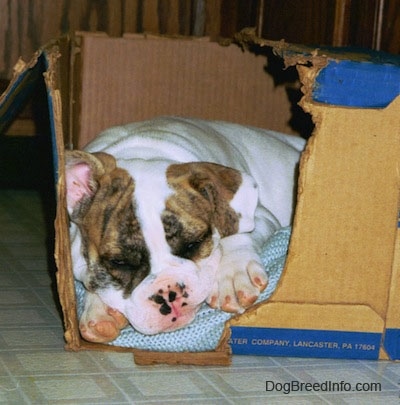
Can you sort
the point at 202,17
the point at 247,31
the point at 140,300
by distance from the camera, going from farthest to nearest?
the point at 202,17, the point at 247,31, the point at 140,300

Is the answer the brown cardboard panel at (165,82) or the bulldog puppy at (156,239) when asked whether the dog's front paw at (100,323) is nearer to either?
the bulldog puppy at (156,239)

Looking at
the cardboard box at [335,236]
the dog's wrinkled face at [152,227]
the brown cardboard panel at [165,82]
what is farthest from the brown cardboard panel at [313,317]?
the brown cardboard panel at [165,82]

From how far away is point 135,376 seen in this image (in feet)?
5.16

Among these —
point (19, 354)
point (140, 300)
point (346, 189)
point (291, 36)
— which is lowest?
point (19, 354)

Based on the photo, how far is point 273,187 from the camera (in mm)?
2277

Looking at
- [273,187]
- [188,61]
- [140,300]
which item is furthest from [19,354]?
[188,61]

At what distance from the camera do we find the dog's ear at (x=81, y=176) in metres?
1.71

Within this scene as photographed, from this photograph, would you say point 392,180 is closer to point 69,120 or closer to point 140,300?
point 140,300

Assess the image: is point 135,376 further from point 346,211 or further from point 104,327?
point 346,211

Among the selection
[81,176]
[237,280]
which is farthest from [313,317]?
[81,176]

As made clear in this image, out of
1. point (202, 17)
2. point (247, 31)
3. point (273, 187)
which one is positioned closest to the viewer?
point (273, 187)

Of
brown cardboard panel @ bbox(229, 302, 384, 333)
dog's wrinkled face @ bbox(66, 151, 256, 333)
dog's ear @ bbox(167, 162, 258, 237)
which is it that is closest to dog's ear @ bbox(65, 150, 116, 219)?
dog's wrinkled face @ bbox(66, 151, 256, 333)

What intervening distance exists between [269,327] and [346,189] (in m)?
0.29

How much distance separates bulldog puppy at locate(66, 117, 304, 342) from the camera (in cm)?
163
